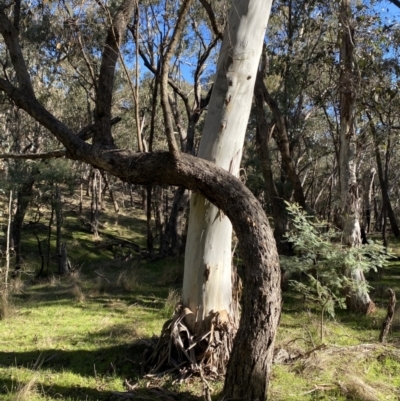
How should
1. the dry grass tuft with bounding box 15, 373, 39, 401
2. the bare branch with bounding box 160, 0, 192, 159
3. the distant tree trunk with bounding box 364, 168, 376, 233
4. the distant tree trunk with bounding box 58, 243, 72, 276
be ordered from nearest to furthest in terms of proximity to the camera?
the bare branch with bounding box 160, 0, 192, 159 → the dry grass tuft with bounding box 15, 373, 39, 401 → the distant tree trunk with bounding box 58, 243, 72, 276 → the distant tree trunk with bounding box 364, 168, 376, 233

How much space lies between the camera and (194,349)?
16.5 feet

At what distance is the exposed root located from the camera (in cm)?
497

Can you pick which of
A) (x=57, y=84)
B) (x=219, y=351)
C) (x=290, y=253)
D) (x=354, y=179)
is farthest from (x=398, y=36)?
(x=57, y=84)

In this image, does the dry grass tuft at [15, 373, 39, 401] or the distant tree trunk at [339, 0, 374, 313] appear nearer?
the dry grass tuft at [15, 373, 39, 401]

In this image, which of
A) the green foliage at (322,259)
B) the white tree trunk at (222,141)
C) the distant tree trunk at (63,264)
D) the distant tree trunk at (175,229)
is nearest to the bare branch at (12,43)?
the white tree trunk at (222,141)

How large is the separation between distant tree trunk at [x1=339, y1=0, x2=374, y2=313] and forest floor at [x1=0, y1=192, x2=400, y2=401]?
1.07ft

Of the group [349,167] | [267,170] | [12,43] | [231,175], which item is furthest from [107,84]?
[267,170]

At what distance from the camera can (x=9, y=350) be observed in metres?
6.06

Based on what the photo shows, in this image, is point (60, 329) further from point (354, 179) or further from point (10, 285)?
point (354, 179)

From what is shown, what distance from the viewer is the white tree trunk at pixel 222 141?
5.01 m

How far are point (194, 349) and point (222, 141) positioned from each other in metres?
2.24

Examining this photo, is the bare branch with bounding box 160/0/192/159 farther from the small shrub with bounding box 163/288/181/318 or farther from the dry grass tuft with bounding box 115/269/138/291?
the dry grass tuft with bounding box 115/269/138/291

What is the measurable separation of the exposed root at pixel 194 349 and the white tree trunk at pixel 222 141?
98mm

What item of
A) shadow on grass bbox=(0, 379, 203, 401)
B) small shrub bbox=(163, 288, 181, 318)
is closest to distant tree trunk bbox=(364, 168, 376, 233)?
small shrub bbox=(163, 288, 181, 318)
